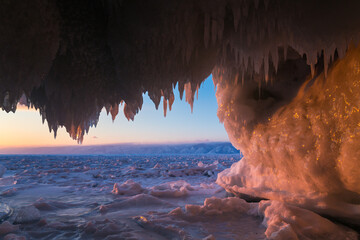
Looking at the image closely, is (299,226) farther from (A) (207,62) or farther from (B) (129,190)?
(B) (129,190)

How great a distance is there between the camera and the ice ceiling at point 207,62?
2.09 meters

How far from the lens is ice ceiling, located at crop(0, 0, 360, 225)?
6.87 ft

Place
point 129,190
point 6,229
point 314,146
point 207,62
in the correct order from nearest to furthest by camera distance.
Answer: point 6,229, point 314,146, point 207,62, point 129,190

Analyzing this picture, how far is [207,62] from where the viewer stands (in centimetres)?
292

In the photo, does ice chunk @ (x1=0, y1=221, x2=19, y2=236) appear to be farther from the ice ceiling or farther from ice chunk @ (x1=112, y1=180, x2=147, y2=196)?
ice chunk @ (x1=112, y1=180, x2=147, y2=196)

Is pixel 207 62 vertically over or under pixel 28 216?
over

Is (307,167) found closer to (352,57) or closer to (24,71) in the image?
(352,57)

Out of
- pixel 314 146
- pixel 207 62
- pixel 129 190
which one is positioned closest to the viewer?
pixel 314 146

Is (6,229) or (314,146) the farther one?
(314,146)

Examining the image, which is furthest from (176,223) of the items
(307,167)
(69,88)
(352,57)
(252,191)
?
(352,57)

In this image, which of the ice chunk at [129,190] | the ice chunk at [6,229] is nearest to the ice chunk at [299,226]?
the ice chunk at [6,229]

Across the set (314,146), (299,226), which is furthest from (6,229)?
(314,146)

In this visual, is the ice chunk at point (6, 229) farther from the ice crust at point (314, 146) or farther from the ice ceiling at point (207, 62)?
the ice crust at point (314, 146)

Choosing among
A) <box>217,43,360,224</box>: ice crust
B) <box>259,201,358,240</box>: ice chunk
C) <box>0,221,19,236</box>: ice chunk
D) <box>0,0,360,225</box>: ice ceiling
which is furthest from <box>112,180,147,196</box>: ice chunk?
<box>259,201,358,240</box>: ice chunk
